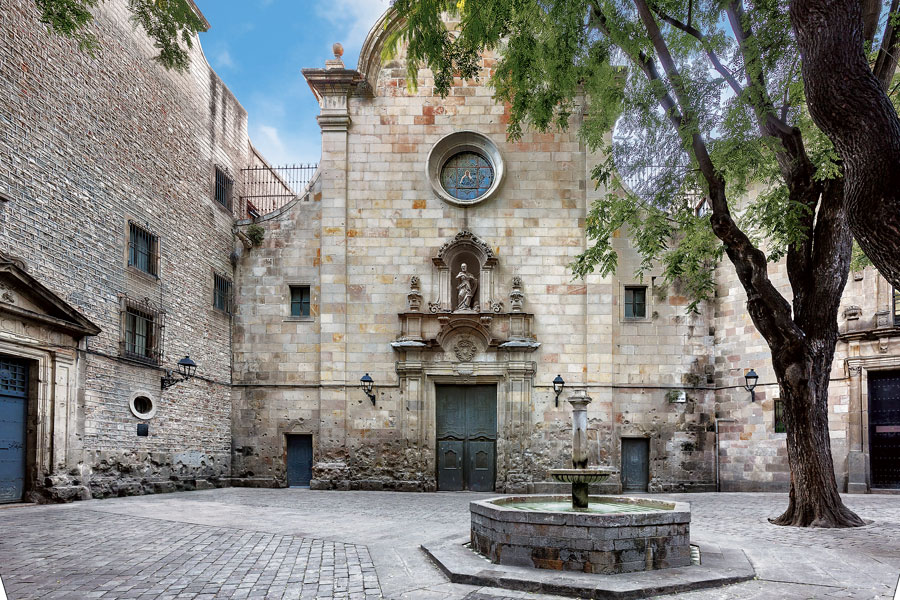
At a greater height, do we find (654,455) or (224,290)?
(224,290)

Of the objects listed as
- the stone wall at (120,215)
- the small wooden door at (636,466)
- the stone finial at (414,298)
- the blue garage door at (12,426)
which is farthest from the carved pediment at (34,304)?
the small wooden door at (636,466)

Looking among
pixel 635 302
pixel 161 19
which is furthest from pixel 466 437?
pixel 161 19

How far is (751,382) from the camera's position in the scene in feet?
57.1

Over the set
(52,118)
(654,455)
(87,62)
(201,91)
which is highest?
(201,91)

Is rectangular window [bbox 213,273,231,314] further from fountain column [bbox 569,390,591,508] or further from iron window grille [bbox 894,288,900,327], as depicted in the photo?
iron window grille [bbox 894,288,900,327]

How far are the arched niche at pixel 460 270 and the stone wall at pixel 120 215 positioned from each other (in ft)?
19.6

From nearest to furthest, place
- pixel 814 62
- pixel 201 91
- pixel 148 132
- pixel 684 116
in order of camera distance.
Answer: pixel 814 62
pixel 684 116
pixel 148 132
pixel 201 91

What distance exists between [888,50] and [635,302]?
10113mm

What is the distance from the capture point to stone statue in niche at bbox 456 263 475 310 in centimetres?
1816

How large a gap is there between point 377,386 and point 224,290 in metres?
5.07

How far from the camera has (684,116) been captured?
10414 mm

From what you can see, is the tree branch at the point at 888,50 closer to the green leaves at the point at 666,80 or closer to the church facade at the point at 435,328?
the green leaves at the point at 666,80

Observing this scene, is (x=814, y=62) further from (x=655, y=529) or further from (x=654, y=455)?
(x=654, y=455)

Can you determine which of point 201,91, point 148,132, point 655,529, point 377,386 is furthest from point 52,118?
point 655,529
